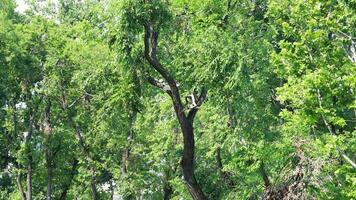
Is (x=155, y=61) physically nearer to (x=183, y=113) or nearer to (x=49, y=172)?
(x=183, y=113)

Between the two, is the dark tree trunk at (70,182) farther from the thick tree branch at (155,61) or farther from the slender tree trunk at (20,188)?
the thick tree branch at (155,61)

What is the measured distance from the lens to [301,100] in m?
15.5

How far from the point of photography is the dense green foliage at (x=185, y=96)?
14141 millimetres

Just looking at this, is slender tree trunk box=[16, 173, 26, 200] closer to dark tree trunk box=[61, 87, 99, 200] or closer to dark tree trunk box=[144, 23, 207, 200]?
dark tree trunk box=[61, 87, 99, 200]

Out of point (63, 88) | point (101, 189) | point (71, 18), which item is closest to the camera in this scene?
point (63, 88)

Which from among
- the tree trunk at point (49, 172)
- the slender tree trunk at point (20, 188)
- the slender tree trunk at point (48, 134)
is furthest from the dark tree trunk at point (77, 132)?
the slender tree trunk at point (20, 188)

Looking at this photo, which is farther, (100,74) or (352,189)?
(100,74)

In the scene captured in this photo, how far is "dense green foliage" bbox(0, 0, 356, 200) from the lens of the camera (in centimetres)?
1414

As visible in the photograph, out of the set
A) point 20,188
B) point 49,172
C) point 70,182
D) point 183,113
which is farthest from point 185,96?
point 70,182

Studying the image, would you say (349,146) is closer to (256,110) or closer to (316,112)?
(316,112)

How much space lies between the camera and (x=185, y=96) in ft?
52.7


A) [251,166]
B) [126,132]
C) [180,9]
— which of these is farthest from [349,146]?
[126,132]

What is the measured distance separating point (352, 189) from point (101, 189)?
22.1 metres

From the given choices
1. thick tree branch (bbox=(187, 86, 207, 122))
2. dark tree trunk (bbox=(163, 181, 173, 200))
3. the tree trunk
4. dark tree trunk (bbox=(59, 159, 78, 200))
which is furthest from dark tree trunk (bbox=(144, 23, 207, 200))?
dark tree trunk (bbox=(59, 159, 78, 200))
